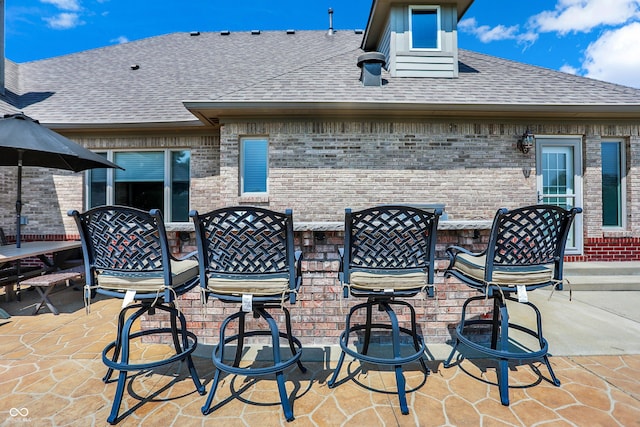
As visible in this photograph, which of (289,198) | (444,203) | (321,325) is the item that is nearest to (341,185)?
(289,198)

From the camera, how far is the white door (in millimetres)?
5508

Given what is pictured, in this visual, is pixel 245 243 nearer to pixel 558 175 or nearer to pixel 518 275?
pixel 518 275

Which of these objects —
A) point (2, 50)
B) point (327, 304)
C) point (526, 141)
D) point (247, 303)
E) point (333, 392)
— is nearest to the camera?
point (247, 303)

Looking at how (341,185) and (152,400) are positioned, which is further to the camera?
(341,185)

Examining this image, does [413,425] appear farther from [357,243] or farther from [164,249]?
[164,249]

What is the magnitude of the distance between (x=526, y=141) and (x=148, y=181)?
7.71 metres

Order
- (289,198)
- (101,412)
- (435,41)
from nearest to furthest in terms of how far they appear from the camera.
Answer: (101,412), (289,198), (435,41)

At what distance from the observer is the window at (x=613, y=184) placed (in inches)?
221

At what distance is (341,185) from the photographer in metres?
5.34

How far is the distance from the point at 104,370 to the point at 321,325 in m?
1.94

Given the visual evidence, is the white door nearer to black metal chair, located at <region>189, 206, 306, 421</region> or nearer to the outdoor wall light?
the outdoor wall light

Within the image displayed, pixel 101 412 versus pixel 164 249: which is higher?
pixel 164 249

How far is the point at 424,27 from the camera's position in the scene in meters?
6.33

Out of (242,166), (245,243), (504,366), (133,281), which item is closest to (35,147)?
(242,166)
